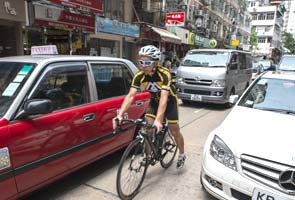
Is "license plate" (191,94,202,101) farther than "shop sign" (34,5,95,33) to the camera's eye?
No

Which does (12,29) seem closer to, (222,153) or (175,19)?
(222,153)

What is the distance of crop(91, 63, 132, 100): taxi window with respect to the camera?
12.5ft

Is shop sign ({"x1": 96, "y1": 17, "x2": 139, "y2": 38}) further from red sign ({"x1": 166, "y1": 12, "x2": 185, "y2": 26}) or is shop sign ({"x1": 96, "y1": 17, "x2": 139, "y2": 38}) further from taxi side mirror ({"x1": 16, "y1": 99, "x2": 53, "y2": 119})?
taxi side mirror ({"x1": 16, "y1": 99, "x2": 53, "y2": 119})

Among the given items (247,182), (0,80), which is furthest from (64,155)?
(247,182)

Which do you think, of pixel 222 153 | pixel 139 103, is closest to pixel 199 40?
Result: pixel 139 103

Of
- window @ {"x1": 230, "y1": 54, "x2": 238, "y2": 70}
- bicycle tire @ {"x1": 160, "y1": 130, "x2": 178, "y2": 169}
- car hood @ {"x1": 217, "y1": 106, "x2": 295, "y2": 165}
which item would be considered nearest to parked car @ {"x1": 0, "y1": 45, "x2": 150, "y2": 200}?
bicycle tire @ {"x1": 160, "y1": 130, "x2": 178, "y2": 169}

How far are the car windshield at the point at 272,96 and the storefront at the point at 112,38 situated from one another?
10.2m

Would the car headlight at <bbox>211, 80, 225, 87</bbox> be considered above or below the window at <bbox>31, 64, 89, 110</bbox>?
below

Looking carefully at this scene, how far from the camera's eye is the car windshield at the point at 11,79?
2729mm

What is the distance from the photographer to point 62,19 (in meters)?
10.7

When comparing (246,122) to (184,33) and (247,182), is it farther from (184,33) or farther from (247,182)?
(184,33)

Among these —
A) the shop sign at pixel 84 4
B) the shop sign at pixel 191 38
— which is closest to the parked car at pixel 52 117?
the shop sign at pixel 84 4

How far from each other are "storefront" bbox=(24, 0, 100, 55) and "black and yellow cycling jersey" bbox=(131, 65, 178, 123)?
7476 millimetres

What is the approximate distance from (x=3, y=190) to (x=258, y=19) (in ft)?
245
